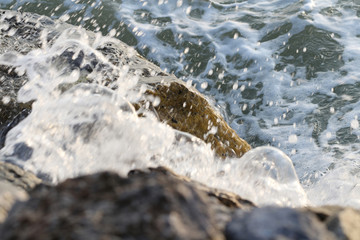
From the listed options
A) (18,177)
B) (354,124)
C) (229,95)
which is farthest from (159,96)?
(354,124)

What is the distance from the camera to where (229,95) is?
268 inches

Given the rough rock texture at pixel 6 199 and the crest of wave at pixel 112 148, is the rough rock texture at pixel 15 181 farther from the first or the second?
the crest of wave at pixel 112 148

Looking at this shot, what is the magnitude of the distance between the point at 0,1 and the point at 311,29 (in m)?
7.01


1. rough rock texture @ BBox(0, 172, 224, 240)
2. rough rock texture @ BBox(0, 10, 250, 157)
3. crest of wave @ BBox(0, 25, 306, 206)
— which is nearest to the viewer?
rough rock texture @ BBox(0, 172, 224, 240)

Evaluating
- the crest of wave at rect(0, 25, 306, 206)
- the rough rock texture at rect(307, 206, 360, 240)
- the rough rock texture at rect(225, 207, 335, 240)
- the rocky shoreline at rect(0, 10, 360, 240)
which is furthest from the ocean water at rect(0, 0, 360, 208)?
the rough rock texture at rect(225, 207, 335, 240)

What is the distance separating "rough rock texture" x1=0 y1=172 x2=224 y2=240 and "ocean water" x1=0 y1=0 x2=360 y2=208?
1331mm

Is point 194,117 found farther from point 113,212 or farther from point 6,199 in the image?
point 113,212

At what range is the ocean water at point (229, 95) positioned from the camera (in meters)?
2.85

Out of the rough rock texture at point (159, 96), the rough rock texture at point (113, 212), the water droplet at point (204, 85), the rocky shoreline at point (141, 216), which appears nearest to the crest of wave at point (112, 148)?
the rough rock texture at point (159, 96)

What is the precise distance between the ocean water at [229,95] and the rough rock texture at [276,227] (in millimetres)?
1430

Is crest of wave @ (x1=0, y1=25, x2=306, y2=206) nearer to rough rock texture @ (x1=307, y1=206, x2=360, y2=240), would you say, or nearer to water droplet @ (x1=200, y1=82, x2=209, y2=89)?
rough rock texture @ (x1=307, y1=206, x2=360, y2=240)

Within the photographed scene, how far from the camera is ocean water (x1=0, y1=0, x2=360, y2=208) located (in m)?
2.85

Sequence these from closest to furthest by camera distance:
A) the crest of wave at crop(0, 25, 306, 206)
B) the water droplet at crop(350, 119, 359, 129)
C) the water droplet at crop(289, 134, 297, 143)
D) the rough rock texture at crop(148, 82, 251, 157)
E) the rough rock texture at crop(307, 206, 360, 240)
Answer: the rough rock texture at crop(307, 206, 360, 240) < the crest of wave at crop(0, 25, 306, 206) < the rough rock texture at crop(148, 82, 251, 157) < the water droplet at crop(289, 134, 297, 143) < the water droplet at crop(350, 119, 359, 129)

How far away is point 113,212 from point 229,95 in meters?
5.92
